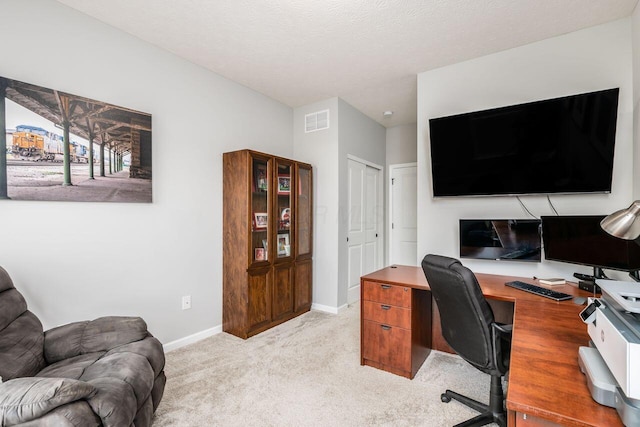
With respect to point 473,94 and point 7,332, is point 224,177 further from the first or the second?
point 473,94

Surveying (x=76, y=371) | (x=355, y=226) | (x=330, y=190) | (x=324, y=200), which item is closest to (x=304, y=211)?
(x=324, y=200)

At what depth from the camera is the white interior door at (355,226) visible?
414 cm

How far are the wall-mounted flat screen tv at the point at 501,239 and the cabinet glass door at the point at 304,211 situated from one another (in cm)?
185

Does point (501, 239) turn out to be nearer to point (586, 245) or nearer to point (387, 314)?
point (586, 245)

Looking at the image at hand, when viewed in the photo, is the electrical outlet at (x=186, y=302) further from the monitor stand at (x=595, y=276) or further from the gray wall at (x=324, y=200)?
the monitor stand at (x=595, y=276)

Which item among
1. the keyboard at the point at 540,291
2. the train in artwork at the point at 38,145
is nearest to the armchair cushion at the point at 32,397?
the train in artwork at the point at 38,145

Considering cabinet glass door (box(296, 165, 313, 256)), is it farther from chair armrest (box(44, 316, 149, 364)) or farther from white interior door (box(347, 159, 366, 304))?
chair armrest (box(44, 316, 149, 364))

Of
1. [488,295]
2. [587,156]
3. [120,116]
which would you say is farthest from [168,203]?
[587,156]

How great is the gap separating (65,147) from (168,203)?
847 mm

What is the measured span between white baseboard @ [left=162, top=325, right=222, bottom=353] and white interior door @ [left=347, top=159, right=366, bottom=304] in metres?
1.78

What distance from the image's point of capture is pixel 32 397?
110 centimetres

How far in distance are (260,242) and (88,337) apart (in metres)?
1.71

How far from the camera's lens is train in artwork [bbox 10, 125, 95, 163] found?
1892 millimetres

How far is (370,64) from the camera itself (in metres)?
2.94
